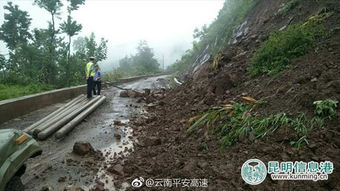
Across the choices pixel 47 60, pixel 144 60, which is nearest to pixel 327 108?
pixel 47 60

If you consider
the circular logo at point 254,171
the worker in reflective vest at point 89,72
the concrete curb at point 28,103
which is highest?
the worker in reflective vest at point 89,72

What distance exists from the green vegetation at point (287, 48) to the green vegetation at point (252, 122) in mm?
1758

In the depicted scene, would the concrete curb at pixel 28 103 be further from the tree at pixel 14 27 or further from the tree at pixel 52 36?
the tree at pixel 14 27

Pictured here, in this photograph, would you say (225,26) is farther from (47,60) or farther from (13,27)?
(13,27)

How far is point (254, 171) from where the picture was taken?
2646mm

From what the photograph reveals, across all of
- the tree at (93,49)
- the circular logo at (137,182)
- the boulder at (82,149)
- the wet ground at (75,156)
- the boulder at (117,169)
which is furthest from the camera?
the tree at (93,49)

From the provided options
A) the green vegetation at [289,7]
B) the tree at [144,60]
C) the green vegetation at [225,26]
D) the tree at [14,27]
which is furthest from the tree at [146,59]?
the green vegetation at [289,7]

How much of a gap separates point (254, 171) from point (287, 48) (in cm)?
401

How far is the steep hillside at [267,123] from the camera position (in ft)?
8.84

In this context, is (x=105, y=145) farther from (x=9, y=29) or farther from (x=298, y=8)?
(x=9, y=29)

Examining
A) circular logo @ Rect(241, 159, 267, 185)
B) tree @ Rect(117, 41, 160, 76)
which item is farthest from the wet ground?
tree @ Rect(117, 41, 160, 76)

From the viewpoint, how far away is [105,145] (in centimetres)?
513

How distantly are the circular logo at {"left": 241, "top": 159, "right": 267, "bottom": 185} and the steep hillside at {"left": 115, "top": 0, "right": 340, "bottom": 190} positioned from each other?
0.07 m

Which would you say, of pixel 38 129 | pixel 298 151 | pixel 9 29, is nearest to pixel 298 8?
pixel 298 151
